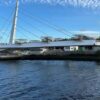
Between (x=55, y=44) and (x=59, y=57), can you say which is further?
(x=59, y=57)

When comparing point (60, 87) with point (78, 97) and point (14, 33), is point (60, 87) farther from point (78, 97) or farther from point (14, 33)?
point (14, 33)

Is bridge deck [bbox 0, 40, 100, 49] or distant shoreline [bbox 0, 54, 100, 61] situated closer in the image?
bridge deck [bbox 0, 40, 100, 49]

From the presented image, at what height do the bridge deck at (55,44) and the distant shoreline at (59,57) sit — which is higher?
the bridge deck at (55,44)

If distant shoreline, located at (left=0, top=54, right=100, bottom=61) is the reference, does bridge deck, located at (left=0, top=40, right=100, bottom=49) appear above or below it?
above

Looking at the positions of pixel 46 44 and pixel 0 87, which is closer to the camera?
pixel 0 87

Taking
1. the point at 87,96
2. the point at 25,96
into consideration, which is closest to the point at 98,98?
the point at 87,96

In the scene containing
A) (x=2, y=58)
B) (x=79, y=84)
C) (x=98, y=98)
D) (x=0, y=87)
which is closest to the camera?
(x=98, y=98)

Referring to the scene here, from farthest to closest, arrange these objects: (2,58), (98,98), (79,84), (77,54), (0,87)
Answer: (77,54) < (2,58) < (79,84) < (0,87) < (98,98)

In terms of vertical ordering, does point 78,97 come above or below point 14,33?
below

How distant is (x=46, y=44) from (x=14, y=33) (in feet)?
30.3

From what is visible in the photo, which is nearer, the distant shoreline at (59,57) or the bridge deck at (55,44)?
the bridge deck at (55,44)

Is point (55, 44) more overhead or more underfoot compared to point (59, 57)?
more overhead

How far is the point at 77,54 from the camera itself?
10275 cm

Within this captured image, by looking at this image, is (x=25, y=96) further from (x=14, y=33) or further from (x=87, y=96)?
(x=14, y=33)
